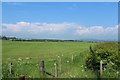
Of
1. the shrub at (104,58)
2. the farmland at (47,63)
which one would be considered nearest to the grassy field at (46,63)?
the farmland at (47,63)

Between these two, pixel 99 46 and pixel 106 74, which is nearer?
pixel 106 74

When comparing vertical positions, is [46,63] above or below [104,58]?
below

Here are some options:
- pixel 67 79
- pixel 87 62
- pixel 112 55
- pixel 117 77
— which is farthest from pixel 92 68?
pixel 67 79

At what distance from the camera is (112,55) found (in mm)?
7254

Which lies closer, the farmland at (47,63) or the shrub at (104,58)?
the farmland at (47,63)

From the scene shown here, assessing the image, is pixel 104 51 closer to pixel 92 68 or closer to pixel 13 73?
pixel 92 68

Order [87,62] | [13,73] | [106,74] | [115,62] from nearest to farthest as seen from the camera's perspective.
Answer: [106,74]
[13,73]
[115,62]
[87,62]

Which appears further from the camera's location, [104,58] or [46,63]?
[46,63]

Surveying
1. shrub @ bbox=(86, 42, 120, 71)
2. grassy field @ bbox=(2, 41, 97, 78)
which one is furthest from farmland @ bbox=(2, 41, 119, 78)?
shrub @ bbox=(86, 42, 120, 71)

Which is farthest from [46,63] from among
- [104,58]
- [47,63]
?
[104,58]

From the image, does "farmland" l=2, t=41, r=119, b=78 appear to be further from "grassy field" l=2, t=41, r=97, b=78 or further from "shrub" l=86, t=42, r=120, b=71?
"shrub" l=86, t=42, r=120, b=71

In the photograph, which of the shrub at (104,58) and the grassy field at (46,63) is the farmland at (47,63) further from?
the shrub at (104,58)

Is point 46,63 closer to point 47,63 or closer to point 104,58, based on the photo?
point 47,63

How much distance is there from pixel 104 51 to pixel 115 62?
1.92ft
